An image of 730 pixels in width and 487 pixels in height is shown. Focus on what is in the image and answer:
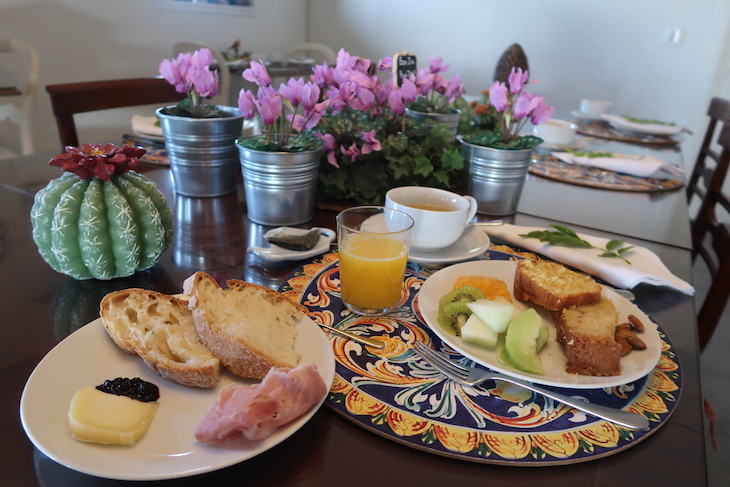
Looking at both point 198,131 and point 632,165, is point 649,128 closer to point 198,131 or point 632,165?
point 632,165

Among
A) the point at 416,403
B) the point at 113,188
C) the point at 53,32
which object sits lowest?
the point at 416,403

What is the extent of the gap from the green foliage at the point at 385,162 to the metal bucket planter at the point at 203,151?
0.25 m

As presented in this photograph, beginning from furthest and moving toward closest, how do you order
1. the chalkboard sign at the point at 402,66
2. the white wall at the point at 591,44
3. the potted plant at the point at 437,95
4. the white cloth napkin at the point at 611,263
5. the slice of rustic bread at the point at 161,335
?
the white wall at the point at 591,44 < the potted plant at the point at 437,95 < the chalkboard sign at the point at 402,66 < the white cloth napkin at the point at 611,263 < the slice of rustic bread at the point at 161,335

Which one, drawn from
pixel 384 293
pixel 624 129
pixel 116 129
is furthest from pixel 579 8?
pixel 384 293

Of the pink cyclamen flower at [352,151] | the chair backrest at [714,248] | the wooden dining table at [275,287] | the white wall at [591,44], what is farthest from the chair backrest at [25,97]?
the white wall at [591,44]

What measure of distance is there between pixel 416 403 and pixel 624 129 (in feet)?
8.47

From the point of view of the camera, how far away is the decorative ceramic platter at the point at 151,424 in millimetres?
462

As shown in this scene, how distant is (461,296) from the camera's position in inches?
30.3

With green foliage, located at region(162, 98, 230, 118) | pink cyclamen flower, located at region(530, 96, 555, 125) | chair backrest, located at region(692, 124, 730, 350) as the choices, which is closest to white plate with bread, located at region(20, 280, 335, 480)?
green foliage, located at region(162, 98, 230, 118)

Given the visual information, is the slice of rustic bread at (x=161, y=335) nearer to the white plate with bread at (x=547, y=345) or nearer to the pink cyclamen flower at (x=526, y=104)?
the white plate with bread at (x=547, y=345)

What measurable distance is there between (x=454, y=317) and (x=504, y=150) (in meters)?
0.65

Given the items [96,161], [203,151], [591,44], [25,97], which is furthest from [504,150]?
[591,44]

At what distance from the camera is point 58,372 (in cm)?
57

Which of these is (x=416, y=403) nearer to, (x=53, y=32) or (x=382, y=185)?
(x=382, y=185)
